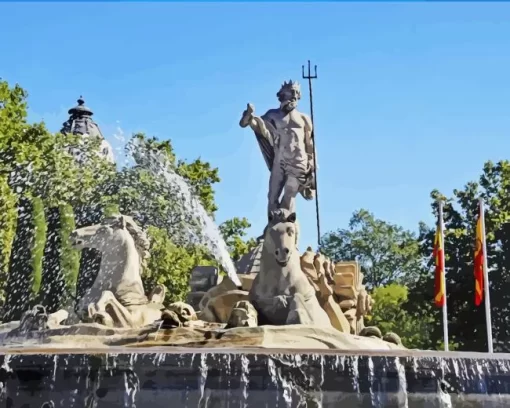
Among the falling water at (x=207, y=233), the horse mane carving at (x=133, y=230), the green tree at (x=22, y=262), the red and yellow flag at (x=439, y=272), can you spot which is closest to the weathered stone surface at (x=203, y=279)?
the falling water at (x=207, y=233)

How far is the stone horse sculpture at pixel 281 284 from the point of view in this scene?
10.9 meters

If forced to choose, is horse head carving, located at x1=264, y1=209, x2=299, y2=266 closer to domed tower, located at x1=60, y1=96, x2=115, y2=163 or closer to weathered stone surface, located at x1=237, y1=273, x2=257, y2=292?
weathered stone surface, located at x1=237, y1=273, x2=257, y2=292

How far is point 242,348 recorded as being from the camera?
875cm

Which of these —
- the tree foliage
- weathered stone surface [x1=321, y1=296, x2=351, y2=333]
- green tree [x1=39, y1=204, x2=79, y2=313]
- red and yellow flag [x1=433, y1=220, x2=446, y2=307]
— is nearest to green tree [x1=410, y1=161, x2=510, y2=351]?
red and yellow flag [x1=433, y1=220, x2=446, y2=307]

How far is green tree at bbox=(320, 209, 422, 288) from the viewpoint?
5847 cm

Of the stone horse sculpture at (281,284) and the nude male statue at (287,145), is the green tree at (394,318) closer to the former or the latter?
the nude male statue at (287,145)

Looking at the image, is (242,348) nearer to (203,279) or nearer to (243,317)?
(243,317)

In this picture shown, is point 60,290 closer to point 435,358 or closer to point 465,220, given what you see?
point 465,220

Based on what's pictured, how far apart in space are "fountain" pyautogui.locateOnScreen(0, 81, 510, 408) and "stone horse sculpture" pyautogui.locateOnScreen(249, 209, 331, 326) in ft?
0.05

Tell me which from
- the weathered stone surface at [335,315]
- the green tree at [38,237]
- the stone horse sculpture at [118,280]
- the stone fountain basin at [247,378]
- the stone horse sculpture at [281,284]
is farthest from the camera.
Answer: the green tree at [38,237]

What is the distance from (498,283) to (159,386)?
2596 cm

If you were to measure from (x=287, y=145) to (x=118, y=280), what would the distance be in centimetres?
403

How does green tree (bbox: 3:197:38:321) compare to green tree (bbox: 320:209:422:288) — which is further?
green tree (bbox: 320:209:422:288)

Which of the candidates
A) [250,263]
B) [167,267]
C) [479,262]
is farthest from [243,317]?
[167,267]
